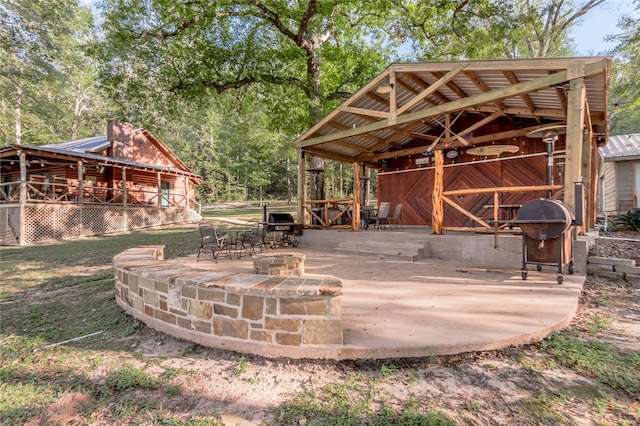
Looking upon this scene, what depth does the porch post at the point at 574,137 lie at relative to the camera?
4312 millimetres

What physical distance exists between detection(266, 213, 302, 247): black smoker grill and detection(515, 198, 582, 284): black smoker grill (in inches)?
212

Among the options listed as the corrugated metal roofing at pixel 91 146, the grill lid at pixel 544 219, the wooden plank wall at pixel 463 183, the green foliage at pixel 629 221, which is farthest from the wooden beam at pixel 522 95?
the corrugated metal roofing at pixel 91 146

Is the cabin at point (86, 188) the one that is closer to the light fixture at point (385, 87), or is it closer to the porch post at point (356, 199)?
the porch post at point (356, 199)

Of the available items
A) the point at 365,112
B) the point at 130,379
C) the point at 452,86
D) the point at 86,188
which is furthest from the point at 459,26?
the point at 86,188

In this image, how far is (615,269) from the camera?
4633 millimetres

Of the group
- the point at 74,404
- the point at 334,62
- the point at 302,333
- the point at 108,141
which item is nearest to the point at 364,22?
the point at 334,62

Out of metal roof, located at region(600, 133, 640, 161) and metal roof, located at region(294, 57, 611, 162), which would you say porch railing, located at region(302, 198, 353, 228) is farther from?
metal roof, located at region(600, 133, 640, 161)

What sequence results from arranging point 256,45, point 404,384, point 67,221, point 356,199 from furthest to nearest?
1. point 67,221
2. point 256,45
3. point 356,199
4. point 404,384

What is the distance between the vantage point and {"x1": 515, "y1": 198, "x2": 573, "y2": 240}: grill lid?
3.77 meters

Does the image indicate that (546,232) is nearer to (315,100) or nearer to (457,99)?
(457,99)

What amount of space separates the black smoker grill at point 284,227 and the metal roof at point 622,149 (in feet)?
41.0

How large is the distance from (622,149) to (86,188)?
25.0 m

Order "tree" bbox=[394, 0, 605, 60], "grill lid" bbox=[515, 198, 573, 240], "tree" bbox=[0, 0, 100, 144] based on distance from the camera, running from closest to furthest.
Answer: "grill lid" bbox=[515, 198, 573, 240]
"tree" bbox=[394, 0, 605, 60]
"tree" bbox=[0, 0, 100, 144]

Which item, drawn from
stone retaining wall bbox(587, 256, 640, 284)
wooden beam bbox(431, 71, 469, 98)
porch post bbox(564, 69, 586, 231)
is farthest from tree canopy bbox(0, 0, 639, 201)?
stone retaining wall bbox(587, 256, 640, 284)
